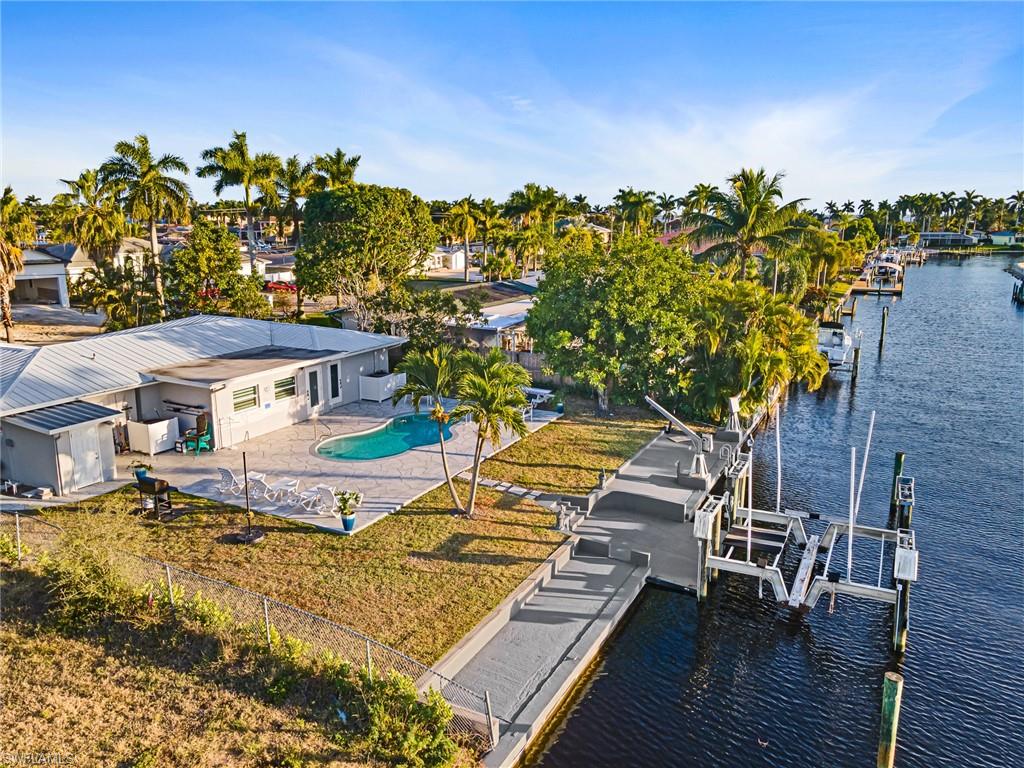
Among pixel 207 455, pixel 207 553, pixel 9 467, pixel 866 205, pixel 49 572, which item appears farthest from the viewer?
pixel 866 205

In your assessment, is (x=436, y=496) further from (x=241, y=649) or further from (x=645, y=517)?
(x=241, y=649)

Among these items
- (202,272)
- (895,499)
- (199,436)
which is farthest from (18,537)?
(895,499)

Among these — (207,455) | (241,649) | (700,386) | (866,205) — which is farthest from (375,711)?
(866,205)

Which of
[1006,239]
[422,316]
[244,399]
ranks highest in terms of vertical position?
[1006,239]

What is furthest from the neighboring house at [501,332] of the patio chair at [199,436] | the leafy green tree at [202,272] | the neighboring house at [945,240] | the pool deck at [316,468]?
the neighboring house at [945,240]

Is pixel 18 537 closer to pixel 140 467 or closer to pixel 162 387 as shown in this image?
A: pixel 140 467

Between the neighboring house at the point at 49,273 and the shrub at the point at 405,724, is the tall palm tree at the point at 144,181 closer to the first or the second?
the neighboring house at the point at 49,273
